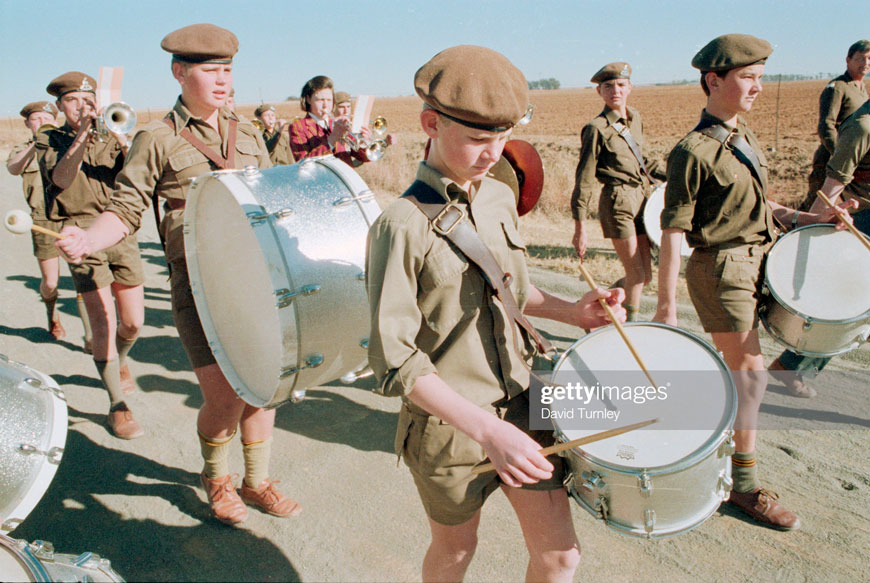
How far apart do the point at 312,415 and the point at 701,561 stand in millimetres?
2464

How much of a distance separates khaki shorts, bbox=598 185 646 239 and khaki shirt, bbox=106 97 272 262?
10.8 feet

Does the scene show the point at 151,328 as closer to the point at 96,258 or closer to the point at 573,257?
the point at 96,258

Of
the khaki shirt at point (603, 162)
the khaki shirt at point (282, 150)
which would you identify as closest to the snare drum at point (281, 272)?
the khaki shirt at point (603, 162)

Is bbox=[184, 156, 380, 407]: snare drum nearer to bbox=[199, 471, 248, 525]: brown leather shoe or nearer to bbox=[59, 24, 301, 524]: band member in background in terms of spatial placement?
bbox=[59, 24, 301, 524]: band member in background

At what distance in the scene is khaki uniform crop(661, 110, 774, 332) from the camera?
3.10 m

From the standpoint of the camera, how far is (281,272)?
2.37 m

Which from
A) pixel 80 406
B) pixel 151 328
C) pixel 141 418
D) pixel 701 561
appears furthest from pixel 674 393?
pixel 151 328

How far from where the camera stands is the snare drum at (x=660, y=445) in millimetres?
1865

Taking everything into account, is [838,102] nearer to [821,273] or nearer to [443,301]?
[821,273]

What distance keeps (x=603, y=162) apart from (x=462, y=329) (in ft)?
13.6

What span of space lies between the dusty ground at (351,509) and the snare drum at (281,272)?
0.51 ft

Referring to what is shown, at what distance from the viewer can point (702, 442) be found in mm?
1893

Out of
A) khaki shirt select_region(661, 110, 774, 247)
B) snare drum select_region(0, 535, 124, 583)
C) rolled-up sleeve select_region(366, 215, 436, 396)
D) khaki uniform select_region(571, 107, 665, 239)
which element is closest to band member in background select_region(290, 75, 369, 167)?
khaki uniform select_region(571, 107, 665, 239)

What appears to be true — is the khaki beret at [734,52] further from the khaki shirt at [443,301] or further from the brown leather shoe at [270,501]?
the brown leather shoe at [270,501]
